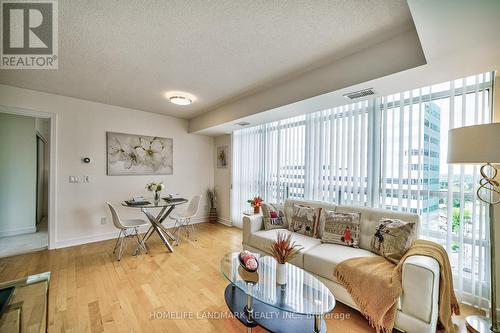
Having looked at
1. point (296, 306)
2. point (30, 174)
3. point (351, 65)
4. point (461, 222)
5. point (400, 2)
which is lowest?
point (296, 306)

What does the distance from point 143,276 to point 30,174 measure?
3777 mm

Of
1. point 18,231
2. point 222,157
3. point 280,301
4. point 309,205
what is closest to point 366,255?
point 309,205

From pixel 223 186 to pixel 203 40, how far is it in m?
3.72

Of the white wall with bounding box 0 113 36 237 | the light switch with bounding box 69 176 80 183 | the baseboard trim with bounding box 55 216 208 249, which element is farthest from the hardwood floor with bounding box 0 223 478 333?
the white wall with bounding box 0 113 36 237

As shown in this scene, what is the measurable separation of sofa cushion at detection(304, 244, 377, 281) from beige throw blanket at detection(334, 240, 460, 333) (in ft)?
0.37

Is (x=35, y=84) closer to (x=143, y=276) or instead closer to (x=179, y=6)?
(x=179, y=6)

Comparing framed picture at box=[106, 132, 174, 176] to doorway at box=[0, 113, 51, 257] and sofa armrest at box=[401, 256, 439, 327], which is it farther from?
sofa armrest at box=[401, 256, 439, 327]

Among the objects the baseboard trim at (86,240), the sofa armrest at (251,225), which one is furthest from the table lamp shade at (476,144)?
the baseboard trim at (86,240)

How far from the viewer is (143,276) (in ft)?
8.41

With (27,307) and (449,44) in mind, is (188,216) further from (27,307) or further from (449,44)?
(449,44)

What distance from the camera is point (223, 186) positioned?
5.27 metres

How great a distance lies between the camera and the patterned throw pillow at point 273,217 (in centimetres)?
307

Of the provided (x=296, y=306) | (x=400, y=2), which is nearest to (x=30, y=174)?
(x=296, y=306)

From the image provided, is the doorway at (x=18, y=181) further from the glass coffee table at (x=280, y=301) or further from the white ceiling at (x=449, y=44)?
the white ceiling at (x=449, y=44)
